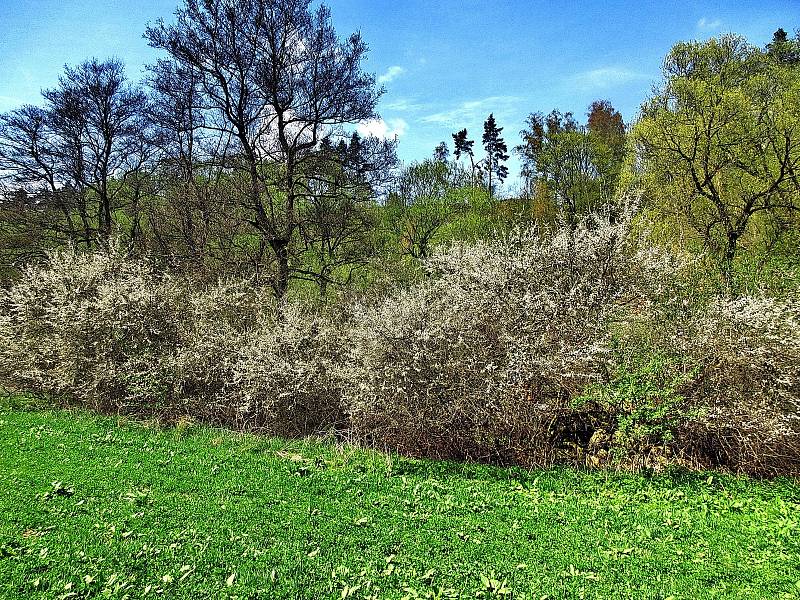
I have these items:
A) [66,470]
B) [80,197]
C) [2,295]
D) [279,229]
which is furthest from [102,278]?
[80,197]

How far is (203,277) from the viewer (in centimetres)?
1231

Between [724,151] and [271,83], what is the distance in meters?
12.5

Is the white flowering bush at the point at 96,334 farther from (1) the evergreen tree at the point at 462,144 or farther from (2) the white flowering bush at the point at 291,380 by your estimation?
(1) the evergreen tree at the point at 462,144

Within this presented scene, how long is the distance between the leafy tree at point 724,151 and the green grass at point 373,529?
10510 mm

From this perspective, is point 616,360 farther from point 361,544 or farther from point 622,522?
point 361,544

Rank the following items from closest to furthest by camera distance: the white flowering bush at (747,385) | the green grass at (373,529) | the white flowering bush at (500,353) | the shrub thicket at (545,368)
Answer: the green grass at (373,529) → the white flowering bush at (747,385) → the shrub thicket at (545,368) → the white flowering bush at (500,353)

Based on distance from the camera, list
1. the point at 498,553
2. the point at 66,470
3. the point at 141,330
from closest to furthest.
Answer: the point at 498,553 < the point at 66,470 < the point at 141,330

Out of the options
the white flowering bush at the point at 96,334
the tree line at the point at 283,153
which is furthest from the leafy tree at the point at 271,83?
the white flowering bush at the point at 96,334

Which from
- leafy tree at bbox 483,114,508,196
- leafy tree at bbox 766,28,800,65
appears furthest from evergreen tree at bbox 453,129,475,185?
leafy tree at bbox 766,28,800,65

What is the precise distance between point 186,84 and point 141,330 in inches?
285

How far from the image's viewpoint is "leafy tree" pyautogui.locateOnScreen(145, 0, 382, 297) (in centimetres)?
1295

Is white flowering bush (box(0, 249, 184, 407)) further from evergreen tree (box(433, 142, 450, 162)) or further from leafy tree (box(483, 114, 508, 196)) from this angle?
leafy tree (box(483, 114, 508, 196))

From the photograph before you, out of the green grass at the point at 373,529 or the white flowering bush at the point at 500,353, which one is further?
the white flowering bush at the point at 500,353

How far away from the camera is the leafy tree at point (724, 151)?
14.2 m
